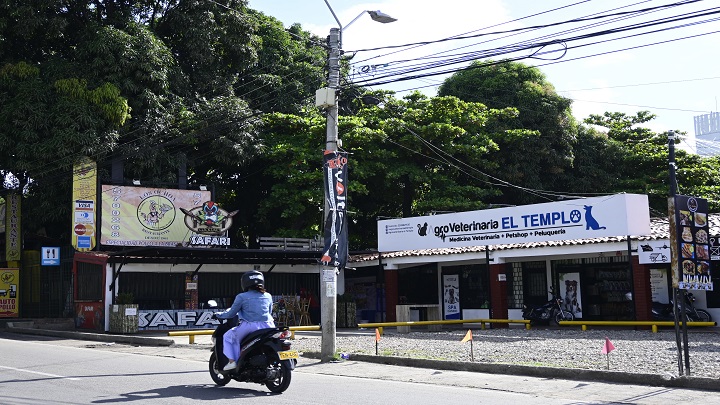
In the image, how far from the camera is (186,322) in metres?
28.0

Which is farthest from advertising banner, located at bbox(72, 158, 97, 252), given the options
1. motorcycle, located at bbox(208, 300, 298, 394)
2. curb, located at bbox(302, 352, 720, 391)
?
motorcycle, located at bbox(208, 300, 298, 394)

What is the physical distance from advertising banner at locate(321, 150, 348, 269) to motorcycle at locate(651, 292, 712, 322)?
495 inches

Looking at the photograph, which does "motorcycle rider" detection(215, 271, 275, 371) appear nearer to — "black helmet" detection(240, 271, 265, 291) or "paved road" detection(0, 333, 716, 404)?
"black helmet" detection(240, 271, 265, 291)

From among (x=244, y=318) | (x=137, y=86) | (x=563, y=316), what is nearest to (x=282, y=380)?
(x=244, y=318)

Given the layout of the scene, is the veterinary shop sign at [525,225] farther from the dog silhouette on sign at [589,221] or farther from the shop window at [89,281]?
the shop window at [89,281]

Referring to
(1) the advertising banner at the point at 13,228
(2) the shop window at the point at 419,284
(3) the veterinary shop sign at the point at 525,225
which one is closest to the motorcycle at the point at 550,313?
(3) the veterinary shop sign at the point at 525,225

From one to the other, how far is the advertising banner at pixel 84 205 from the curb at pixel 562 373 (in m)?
17.2

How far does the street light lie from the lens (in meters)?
16.3

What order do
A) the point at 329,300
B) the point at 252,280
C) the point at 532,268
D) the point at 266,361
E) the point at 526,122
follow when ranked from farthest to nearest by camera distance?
the point at 526,122 < the point at 532,268 < the point at 329,300 < the point at 252,280 < the point at 266,361

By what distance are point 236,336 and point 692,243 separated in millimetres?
7098

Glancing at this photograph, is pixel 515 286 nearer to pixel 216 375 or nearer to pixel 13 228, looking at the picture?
pixel 216 375

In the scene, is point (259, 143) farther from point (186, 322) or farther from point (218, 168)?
point (186, 322)

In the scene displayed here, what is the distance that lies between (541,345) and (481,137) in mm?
18284

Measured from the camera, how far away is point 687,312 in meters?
24.1
